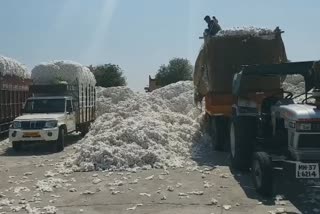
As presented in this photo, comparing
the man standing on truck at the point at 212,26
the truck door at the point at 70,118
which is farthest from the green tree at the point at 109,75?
the man standing on truck at the point at 212,26

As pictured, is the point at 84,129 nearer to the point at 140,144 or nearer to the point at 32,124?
the point at 32,124

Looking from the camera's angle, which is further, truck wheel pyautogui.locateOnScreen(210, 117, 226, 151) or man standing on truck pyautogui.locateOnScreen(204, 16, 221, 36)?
man standing on truck pyautogui.locateOnScreen(204, 16, 221, 36)

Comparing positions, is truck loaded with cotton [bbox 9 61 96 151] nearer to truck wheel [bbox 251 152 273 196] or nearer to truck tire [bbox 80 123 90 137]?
truck tire [bbox 80 123 90 137]

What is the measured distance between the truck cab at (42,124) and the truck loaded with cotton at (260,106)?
504 cm

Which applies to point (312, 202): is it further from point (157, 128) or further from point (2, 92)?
point (2, 92)

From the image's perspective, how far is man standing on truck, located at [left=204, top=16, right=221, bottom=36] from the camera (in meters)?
15.8

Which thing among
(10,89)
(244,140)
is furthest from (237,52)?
(10,89)

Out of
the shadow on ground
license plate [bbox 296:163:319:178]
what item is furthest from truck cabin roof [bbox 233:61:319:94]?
the shadow on ground

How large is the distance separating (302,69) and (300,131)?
2.34 meters

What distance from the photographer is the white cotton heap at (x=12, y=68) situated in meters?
20.9

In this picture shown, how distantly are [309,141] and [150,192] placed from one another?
3.09 m

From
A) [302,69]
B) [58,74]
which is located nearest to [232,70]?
[302,69]

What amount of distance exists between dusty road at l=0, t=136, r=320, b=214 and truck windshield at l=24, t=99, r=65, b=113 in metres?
5.72

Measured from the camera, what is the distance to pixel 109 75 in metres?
67.7
